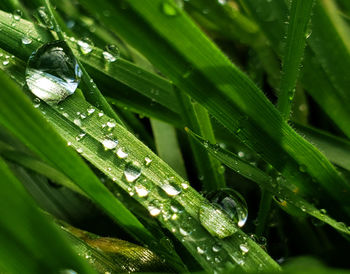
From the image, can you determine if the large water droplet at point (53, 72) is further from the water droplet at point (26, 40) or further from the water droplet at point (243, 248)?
the water droplet at point (243, 248)

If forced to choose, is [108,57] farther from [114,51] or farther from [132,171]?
[132,171]

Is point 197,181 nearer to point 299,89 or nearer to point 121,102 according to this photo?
point 121,102

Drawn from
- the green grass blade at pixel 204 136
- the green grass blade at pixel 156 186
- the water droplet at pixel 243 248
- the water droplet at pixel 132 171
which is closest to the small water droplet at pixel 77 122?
the green grass blade at pixel 156 186

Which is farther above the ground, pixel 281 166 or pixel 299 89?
pixel 299 89

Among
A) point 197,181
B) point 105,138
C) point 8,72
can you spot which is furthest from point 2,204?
point 197,181

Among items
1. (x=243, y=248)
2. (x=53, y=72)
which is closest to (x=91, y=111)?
(x=53, y=72)

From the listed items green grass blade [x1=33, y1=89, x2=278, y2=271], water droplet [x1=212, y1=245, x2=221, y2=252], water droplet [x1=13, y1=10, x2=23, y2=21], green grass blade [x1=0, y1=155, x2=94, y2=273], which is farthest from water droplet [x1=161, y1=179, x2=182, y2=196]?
water droplet [x1=13, y1=10, x2=23, y2=21]
